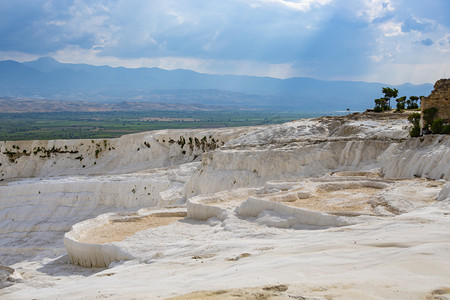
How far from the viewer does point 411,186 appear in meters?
14.6

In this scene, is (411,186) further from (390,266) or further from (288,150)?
(288,150)

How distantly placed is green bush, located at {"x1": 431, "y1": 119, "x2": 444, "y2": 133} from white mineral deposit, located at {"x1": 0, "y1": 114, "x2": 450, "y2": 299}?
5.51 ft

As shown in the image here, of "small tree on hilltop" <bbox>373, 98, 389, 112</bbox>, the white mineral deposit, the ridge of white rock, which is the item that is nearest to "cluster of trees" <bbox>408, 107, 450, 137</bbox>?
the white mineral deposit

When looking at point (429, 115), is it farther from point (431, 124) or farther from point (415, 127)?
point (415, 127)

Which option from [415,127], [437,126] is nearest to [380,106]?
[415,127]

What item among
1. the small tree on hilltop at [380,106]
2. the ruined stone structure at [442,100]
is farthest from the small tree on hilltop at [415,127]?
the small tree on hilltop at [380,106]

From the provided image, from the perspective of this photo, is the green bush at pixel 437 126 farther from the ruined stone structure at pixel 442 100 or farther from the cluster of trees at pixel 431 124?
the ruined stone structure at pixel 442 100

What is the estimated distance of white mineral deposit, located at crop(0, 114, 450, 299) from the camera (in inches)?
272

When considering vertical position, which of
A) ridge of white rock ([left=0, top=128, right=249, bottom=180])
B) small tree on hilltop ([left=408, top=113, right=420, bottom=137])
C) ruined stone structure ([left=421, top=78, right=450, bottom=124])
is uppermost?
ruined stone structure ([left=421, top=78, right=450, bottom=124])

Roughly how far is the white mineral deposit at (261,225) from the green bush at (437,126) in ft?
5.51

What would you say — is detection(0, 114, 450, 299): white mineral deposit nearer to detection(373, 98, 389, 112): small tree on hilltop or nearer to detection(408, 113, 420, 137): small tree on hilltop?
detection(408, 113, 420, 137): small tree on hilltop

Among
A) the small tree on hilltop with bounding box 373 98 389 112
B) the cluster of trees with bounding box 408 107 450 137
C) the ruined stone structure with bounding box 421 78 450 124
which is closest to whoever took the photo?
the cluster of trees with bounding box 408 107 450 137

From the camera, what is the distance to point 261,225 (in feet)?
41.8

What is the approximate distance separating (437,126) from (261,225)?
11.5 meters
